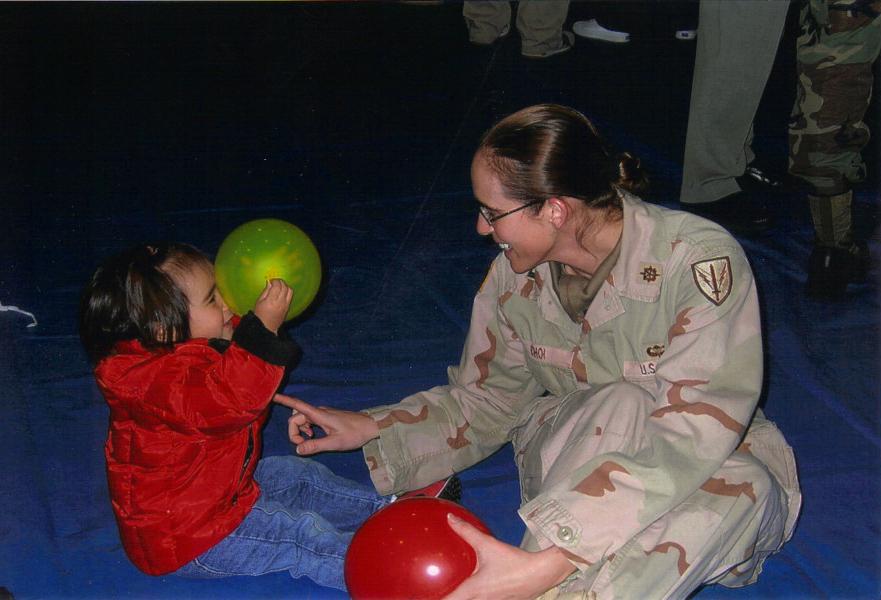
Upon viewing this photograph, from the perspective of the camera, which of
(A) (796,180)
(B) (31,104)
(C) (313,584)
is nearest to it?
(C) (313,584)

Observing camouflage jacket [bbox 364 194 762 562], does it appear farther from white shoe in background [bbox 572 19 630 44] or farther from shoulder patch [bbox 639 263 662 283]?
white shoe in background [bbox 572 19 630 44]

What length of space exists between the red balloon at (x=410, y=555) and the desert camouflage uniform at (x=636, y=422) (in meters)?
0.13

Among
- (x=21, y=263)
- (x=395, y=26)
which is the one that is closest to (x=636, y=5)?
(x=395, y=26)

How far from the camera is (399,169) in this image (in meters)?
4.14

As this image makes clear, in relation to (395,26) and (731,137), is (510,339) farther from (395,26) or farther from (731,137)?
(395,26)

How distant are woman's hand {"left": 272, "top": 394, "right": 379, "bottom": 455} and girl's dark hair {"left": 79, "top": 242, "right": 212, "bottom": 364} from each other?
0.29m

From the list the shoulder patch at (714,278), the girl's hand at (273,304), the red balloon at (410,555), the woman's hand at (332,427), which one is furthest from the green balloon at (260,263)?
the shoulder patch at (714,278)

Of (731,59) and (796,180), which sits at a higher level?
(731,59)

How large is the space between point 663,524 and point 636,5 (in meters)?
6.05

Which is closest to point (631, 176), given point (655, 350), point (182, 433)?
point (655, 350)

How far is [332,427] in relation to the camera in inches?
79.3

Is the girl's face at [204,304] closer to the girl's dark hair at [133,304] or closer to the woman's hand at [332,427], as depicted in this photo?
the girl's dark hair at [133,304]

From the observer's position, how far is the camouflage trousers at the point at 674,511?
1.59 metres

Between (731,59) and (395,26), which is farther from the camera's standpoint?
(395,26)
